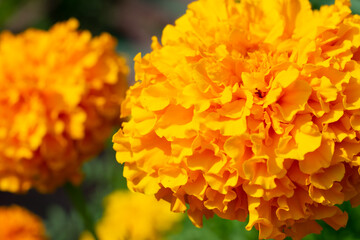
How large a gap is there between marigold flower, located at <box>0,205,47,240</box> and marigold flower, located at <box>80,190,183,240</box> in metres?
0.19

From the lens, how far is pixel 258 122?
100cm

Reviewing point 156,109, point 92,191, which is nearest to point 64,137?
point 156,109

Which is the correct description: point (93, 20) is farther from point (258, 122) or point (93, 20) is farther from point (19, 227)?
point (258, 122)

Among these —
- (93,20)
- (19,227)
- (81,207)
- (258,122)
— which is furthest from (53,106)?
(93,20)

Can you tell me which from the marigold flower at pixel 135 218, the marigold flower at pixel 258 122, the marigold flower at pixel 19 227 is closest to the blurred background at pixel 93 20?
the marigold flower at pixel 135 218

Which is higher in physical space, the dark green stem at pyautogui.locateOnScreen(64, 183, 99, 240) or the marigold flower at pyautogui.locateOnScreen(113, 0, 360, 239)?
the marigold flower at pyautogui.locateOnScreen(113, 0, 360, 239)

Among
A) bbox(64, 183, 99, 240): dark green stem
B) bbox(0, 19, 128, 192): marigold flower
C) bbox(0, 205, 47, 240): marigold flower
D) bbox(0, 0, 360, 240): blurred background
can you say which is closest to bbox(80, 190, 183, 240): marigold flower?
bbox(0, 205, 47, 240): marigold flower

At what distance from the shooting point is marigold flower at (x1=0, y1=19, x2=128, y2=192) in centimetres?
159

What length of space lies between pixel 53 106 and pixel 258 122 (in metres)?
0.80

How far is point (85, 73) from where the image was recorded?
167 centimetres

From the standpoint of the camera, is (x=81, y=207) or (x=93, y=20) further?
(x=93, y=20)

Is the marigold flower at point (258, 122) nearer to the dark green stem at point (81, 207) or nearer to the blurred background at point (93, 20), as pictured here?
the dark green stem at point (81, 207)

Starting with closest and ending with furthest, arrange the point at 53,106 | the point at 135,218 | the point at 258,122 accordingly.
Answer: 1. the point at 258,122
2. the point at 53,106
3. the point at 135,218

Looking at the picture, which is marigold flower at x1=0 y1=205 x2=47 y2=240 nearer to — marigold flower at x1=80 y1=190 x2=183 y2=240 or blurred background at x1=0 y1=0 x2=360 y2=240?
marigold flower at x1=80 y1=190 x2=183 y2=240
